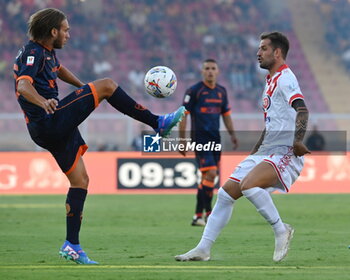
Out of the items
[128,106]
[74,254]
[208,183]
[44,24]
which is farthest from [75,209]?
[208,183]

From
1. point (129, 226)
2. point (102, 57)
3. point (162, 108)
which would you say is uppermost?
point (102, 57)

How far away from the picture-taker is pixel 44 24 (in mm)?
6602

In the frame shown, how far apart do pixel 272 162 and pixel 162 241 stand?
8.73ft

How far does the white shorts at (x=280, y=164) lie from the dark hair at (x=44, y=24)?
1998mm

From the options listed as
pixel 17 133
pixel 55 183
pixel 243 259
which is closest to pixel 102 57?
pixel 17 133

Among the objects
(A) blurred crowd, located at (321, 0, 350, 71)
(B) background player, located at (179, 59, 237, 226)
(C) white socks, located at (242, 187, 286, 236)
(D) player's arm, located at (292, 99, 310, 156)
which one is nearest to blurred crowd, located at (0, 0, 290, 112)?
(A) blurred crowd, located at (321, 0, 350, 71)

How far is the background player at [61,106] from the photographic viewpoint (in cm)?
636

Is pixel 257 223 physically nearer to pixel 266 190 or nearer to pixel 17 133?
pixel 266 190

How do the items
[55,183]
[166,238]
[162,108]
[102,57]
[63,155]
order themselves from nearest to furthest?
[63,155]
[166,238]
[55,183]
[162,108]
[102,57]

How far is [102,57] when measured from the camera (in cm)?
2852

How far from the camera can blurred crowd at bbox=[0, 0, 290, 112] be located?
91.8 ft

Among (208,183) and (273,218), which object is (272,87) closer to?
(273,218)

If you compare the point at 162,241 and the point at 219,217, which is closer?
the point at 219,217

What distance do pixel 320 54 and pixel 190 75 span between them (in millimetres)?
5229
